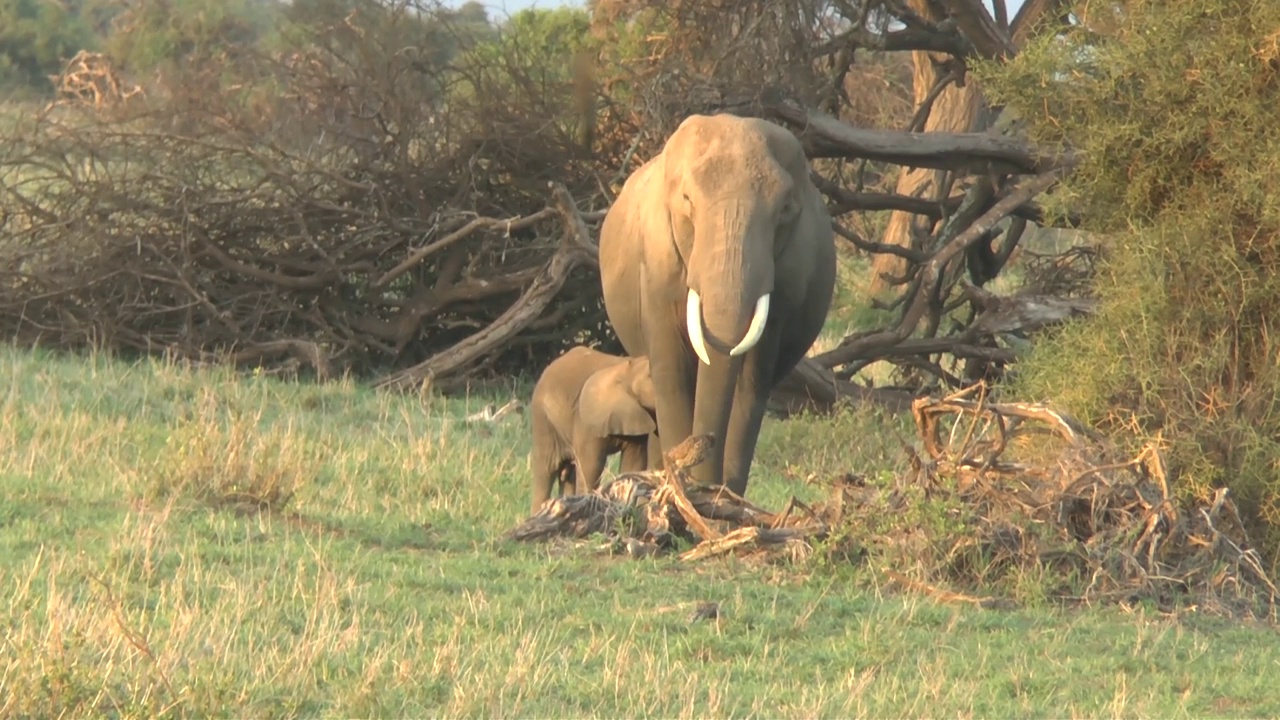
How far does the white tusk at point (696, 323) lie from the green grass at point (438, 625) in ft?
3.82

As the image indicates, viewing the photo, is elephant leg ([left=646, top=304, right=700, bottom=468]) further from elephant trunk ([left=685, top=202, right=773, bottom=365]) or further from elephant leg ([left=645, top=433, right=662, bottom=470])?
elephant trunk ([left=685, top=202, right=773, bottom=365])

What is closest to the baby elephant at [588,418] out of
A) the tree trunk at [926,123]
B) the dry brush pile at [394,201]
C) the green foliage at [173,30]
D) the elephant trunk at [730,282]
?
the elephant trunk at [730,282]

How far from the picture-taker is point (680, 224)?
9031 mm

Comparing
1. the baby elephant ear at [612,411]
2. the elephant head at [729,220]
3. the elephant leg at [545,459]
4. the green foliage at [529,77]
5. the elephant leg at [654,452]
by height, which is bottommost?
the elephant leg at [545,459]

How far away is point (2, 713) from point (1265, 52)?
266 inches

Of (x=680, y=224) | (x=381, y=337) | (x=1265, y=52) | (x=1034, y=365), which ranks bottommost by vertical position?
(x=381, y=337)

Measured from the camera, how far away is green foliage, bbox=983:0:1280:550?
9.16m

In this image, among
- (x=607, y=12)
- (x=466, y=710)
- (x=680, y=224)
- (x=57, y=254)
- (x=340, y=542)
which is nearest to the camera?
(x=466, y=710)

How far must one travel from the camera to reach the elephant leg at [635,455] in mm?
10188

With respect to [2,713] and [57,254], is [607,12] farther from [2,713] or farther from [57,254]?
[2,713]

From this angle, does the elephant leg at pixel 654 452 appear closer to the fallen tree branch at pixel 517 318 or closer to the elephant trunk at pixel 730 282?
the elephant trunk at pixel 730 282

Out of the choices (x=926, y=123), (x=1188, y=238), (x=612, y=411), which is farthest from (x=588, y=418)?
(x=926, y=123)

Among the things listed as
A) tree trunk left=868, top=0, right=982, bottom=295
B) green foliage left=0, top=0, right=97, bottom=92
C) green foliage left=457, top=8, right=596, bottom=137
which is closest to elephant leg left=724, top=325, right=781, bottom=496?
green foliage left=457, top=8, right=596, bottom=137

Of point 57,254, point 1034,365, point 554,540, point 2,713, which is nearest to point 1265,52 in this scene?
point 1034,365
